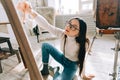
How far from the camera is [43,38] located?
3.21 m

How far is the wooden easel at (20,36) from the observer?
0.36 m

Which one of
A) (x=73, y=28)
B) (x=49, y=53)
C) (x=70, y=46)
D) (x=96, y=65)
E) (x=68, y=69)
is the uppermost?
(x=73, y=28)

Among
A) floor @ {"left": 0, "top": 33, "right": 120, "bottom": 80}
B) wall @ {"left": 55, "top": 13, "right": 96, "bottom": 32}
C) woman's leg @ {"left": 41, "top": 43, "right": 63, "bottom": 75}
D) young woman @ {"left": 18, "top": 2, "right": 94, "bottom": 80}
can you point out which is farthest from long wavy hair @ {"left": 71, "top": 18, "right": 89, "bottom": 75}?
wall @ {"left": 55, "top": 13, "right": 96, "bottom": 32}

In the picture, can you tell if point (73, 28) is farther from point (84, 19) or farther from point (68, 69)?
point (84, 19)

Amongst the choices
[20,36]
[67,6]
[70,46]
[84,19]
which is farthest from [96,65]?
[67,6]

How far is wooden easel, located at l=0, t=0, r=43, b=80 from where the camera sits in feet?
1.18

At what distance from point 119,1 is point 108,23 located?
237mm

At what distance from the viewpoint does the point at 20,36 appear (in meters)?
0.37

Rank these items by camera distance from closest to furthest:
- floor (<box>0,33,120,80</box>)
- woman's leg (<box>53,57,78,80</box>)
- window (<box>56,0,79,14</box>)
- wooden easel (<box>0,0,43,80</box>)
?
1. wooden easel (<box>0,0,43,80</box>)
2. woman's leg (<box>53,57,78,80</box>)
3. floor (<box>0,33,120,80</box>)
4. window (<box>56,0,79,14</box>)

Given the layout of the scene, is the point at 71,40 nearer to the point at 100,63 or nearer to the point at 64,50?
the point at 64,50

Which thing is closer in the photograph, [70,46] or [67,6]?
[70,46]

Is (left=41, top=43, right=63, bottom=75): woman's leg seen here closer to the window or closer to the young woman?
the young woman

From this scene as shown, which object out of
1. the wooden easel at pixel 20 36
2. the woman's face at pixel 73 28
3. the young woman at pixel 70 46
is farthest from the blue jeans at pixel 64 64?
the wooden easel at pixel 20 36

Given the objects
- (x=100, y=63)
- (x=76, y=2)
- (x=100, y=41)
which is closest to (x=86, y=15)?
(x=76, y=2)
